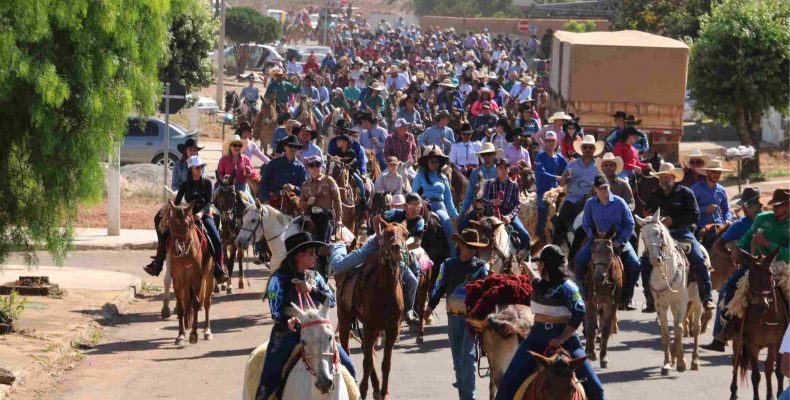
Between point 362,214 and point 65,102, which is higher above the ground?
point 65,102

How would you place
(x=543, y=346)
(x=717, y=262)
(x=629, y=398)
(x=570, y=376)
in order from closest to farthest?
1. (x=570, y=376)
2. (x=543, y=346)
3. (x=629, y=398)
4. (x=717, y=262)

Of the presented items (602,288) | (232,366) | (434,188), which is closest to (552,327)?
(602,288)

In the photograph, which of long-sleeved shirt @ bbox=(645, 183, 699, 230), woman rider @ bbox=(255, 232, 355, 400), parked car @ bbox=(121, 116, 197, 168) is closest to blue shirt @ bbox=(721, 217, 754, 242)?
long-sleeved shirt @ bbox=(645, 183, 699, 230)

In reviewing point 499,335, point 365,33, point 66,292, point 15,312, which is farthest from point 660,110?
point 365,33

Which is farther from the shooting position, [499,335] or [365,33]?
[365,33]

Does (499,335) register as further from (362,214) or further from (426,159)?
(362,214)

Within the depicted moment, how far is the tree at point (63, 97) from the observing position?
50.0ft

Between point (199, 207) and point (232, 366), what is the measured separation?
3052 mm

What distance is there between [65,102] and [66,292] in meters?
5.17

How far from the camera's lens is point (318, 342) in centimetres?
1023

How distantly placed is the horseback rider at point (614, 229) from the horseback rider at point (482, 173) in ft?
10.1

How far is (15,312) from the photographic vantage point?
18.0 metres

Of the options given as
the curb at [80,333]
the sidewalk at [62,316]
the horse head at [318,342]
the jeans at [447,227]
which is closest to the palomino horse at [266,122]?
the sidewalk at [62,316]

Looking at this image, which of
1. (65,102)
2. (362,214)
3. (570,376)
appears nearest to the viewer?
(570,376)
